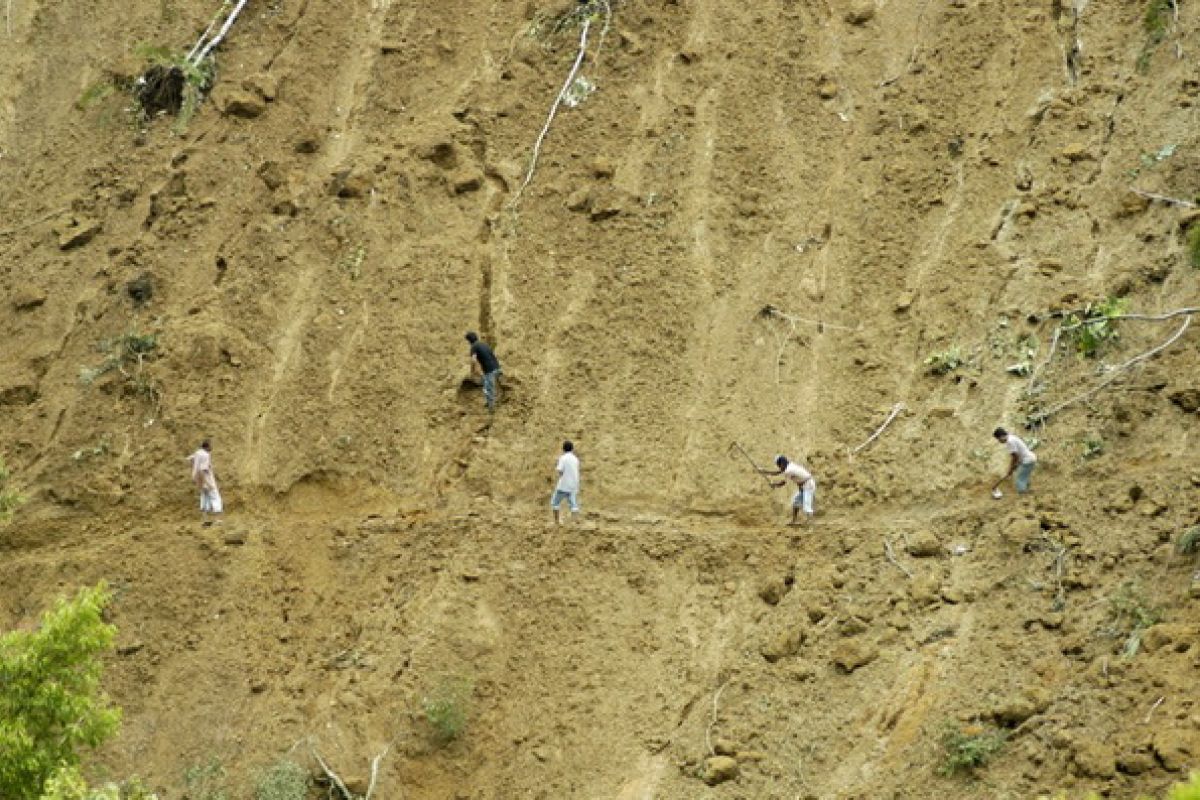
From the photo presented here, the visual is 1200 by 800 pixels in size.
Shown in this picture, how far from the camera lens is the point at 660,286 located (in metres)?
16.6

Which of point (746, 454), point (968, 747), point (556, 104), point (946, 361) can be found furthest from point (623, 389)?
point (968, 747)

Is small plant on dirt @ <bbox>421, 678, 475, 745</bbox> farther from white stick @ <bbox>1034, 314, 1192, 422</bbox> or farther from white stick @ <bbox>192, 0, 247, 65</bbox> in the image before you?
white stick @ <bbox>192, 0, 247, 65</bbox>

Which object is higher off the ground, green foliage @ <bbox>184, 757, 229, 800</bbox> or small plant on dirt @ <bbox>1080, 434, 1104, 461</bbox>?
small plant on dirt @ <bbox>1080, 434, 1104, 461</bbox>

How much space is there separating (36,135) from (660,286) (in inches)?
309

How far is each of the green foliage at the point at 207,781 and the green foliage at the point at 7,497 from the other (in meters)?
3.13

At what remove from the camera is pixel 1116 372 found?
14320 mm

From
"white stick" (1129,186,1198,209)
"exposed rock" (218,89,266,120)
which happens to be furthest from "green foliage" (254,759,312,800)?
"white stick" (1129,186,1198,209)

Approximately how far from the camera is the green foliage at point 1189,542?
12.4 meters

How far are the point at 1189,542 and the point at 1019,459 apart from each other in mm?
1775

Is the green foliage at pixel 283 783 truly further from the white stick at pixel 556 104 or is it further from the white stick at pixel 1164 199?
the white stick at pixel 1164 199

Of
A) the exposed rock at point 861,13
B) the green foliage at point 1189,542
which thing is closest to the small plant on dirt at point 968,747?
the green foliage at point 1189,542

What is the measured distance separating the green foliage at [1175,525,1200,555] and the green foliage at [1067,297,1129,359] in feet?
8.12

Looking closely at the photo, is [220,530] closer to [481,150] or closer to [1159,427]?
[481,150]

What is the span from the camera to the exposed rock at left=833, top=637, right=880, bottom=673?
13195mm
